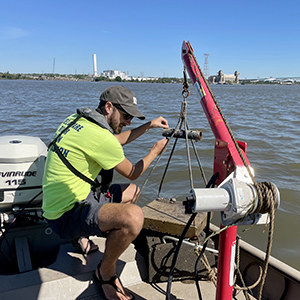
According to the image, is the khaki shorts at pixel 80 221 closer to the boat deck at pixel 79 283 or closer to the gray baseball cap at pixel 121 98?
the boat deck at pixel 79 283

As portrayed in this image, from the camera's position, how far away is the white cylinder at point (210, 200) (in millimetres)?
1449

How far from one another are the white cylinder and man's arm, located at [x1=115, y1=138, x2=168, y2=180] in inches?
45.3

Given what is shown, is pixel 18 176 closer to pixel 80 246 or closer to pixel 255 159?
pixel 80 246

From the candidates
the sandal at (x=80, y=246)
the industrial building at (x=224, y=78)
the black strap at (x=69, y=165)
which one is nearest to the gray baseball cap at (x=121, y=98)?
the black strap at (x=69, y=165)

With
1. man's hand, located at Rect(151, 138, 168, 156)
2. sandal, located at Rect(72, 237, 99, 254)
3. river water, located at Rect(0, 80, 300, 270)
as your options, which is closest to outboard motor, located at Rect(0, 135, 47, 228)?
sandal, located at Rect(72, 237, 99, 254)

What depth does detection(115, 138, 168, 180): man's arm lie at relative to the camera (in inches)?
100

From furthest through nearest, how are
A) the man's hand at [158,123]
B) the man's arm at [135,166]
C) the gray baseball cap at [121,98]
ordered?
the man's hand at [158,123], the gray baseball cap at [121,98], the man's arm at [135,166]

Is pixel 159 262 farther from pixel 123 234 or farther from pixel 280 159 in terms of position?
pixel 280 159

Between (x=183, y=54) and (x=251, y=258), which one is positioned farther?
(x=251, y=258)

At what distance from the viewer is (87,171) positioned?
96.3 inches

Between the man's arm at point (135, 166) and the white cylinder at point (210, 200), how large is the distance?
115 centimetres

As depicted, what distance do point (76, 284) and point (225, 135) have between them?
1.72 meters

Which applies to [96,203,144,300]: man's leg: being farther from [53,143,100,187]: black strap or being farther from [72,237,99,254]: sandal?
[72,237,99,254]: sandal

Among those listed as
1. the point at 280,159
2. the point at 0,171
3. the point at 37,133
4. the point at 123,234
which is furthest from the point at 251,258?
the point at 37,133
